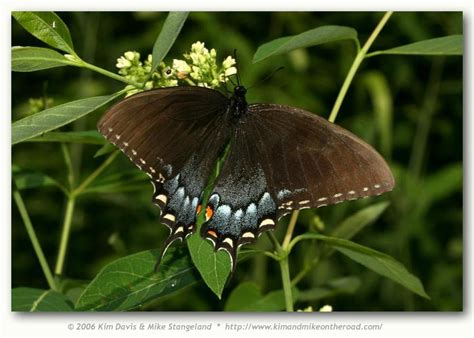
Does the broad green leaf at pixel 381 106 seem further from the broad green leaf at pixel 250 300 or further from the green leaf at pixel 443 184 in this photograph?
the broad green leaf at pixel 250 300

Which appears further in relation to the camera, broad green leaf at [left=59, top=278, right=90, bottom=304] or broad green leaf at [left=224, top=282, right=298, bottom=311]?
broad green leaf at [left=224, top=282, right=298, bottom=311]

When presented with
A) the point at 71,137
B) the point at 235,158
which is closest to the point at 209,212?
the point at 235,158

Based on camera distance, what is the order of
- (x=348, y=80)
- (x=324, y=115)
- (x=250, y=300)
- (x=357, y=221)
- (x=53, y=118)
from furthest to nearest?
(x=324, y=115) < (x=357, y=221) < (x=250, y=300) < (x=348, y=80) < (x=53, y=118)

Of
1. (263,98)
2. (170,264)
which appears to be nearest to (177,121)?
(170,264)

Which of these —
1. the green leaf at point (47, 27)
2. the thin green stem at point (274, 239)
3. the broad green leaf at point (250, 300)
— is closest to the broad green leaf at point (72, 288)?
the broad green leaf at point (250, 300)

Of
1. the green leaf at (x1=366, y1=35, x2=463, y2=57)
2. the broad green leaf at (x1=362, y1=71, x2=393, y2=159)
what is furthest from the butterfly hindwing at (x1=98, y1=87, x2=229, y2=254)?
the broad green leaf at (x1=362, y1=71, x2=393, y2=159)

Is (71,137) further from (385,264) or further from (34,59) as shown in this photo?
(385,264)

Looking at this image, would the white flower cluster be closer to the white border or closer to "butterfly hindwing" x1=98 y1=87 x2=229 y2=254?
"butterfly hindwing" x1=98 y1=87 x2=229 y2=254

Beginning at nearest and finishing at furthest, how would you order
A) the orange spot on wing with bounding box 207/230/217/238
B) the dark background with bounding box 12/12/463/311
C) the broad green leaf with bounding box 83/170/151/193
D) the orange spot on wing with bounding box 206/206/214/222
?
1. the orange spot on wing with bounding box 207/230/217/238
2. the orange spot on wing with bounding box 206/206/214/222
3. the broad green leaf with bounding box 83/170/151/193
4. the dark background with bounding box 12/12/463/311
